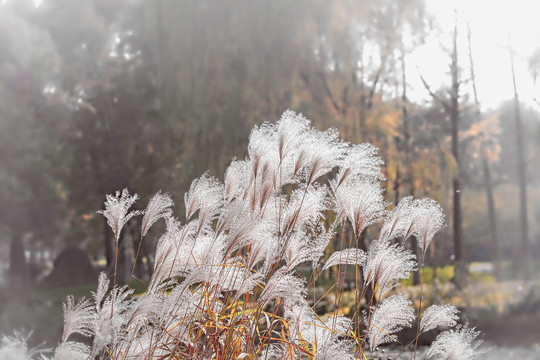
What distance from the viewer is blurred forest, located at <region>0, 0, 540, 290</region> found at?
5.52 metres

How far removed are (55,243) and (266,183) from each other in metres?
11.2

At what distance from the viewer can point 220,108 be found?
554 cm

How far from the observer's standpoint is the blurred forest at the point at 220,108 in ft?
18.1

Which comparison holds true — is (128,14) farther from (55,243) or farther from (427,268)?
(427,268)

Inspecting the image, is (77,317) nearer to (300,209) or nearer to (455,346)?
(300,209)

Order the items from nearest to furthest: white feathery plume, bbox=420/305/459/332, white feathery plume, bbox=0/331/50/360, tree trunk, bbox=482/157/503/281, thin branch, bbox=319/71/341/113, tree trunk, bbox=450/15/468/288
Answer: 1. white feathery plume, bbox=420/305/459/332
2. white feathery plume, bbox=0/331/50/360
3. thin branch, bbox=319/71/341/113
4. tree trunk, bbox=450/15/468/288
5. tree trunk, bbox=482/157/503/281

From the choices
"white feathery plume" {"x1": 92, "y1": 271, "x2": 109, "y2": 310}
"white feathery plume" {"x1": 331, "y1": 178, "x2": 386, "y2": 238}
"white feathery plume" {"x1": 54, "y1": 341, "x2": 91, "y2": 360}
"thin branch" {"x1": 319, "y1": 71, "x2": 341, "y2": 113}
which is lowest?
"white feathery plume" {"x1": 54, "y1": 341, "x2": 91, "y2": 360}

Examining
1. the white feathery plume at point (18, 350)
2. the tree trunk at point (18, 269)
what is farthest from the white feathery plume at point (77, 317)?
the tree trunk at point (18, 269)

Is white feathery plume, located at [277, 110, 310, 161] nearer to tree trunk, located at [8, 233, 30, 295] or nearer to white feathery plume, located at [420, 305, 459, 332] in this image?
white feathery plume, located at [420, 305, 459, 332]

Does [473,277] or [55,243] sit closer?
[473,277]

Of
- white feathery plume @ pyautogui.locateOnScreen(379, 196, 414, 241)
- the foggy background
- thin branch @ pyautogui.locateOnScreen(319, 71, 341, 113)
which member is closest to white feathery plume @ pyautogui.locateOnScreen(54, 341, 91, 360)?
white feathery plume @ pyautogui.locateOnScreen(379, 196, 414, 241)

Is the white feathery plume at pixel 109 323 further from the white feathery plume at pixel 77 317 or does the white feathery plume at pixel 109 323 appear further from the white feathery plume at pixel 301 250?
the white feathery plume at pixel 301 250

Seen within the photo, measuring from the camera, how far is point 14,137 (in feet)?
28.7

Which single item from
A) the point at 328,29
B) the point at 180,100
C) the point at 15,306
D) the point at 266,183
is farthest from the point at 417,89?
the point at 15,306
